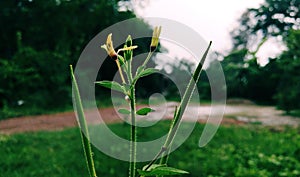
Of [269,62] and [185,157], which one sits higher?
[269,62]

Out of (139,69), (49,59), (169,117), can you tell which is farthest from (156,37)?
(49,59)

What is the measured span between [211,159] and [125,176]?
28.5 inches

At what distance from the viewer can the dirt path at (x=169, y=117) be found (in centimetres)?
418

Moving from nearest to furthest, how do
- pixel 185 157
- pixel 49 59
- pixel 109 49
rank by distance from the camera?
pixel 109 49 < pixel 185 157 < pixel 49 59

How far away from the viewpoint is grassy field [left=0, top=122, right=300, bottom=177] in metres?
2.26

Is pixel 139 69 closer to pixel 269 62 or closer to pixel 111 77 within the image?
pixel 269 62

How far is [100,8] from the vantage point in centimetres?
477

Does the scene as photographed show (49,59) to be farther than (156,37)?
Yes

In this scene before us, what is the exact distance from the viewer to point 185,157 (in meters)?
2.63

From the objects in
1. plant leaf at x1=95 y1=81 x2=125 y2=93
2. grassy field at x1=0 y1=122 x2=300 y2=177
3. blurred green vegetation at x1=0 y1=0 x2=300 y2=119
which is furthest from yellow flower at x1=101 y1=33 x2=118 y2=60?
blurred green vegetation at x1=0 y1=0 x2=300 y2=119

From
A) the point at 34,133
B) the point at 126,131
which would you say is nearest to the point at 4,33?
the point at 34,133

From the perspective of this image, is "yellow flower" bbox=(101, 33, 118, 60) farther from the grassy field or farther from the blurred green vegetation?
the blurred green vegetation

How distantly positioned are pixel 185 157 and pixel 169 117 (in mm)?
2137

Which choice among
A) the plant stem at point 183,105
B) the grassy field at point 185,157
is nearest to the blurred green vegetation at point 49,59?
the grassy field at point 185,157
